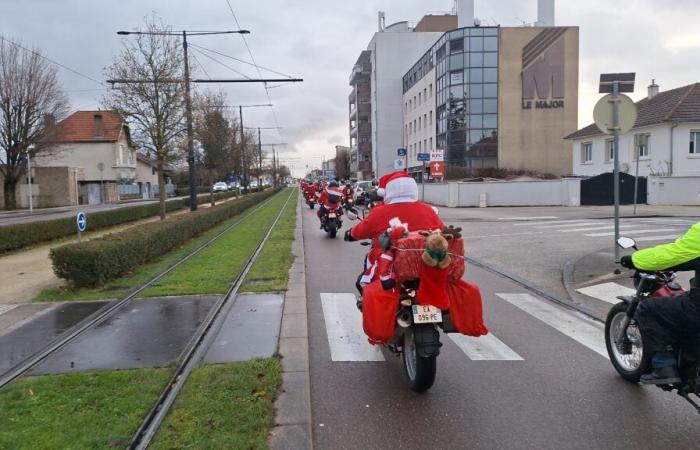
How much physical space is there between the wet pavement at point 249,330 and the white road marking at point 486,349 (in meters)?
1.89

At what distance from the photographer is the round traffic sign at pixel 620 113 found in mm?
9492

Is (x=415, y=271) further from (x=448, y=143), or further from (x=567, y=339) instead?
(x=448, y=143)

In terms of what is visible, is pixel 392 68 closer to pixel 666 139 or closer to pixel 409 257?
pixel 666 139

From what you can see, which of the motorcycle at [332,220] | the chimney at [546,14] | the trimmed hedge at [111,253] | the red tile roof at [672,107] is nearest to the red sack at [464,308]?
the trimmed hedge at [111,253]

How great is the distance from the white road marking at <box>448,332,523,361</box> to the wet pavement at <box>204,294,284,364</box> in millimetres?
1894

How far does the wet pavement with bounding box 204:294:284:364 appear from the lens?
17.7 feet

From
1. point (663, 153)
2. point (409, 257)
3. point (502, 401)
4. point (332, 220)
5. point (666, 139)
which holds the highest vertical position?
point (666, 139)

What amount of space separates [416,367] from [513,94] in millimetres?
50753

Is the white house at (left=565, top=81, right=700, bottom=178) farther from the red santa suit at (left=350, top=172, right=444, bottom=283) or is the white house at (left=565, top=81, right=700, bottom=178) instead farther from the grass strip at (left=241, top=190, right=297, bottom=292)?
the red santa suit at (left=350, top=172, right=444, bottom=283)

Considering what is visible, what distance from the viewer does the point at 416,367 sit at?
446 cm

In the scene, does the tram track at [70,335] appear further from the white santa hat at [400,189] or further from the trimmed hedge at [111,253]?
the white santa hat at [400,189]

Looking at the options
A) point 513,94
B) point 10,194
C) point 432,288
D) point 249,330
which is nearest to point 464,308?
point 432,288

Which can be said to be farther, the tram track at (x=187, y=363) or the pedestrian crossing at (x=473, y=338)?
the pedestrian crossing at (x=473, y=338)

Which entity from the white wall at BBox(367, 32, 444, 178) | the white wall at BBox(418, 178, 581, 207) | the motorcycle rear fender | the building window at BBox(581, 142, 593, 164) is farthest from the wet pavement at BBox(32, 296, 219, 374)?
the white wall at BBox(367, 32, 444, 178)
